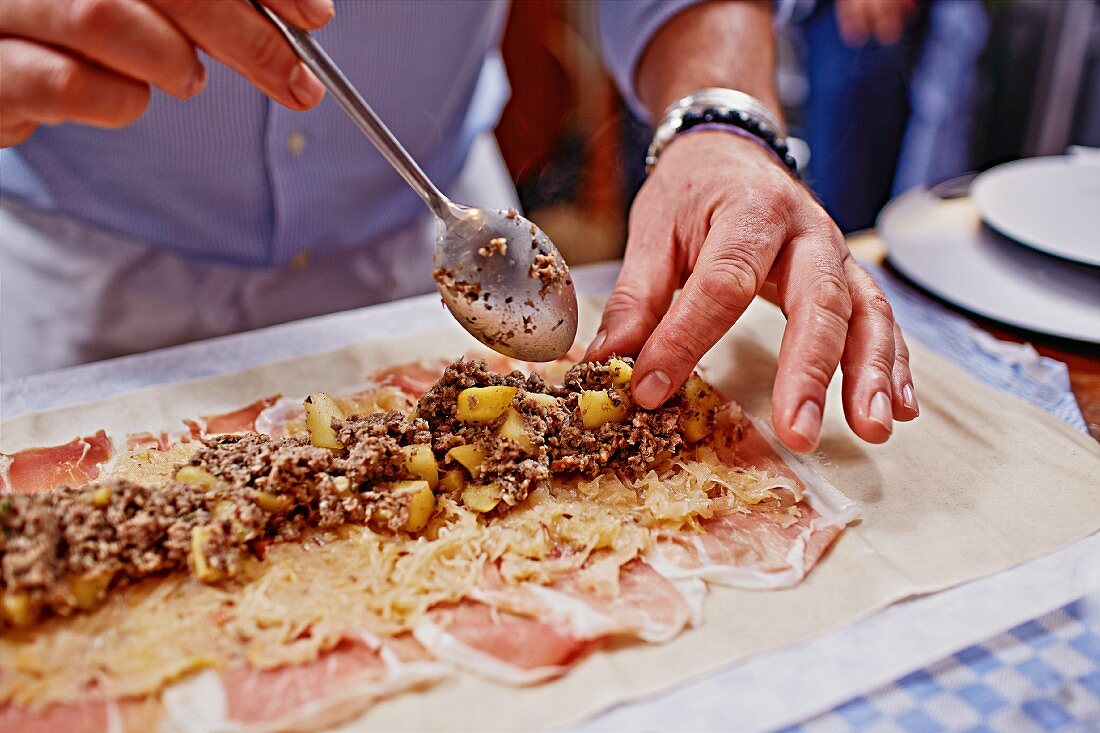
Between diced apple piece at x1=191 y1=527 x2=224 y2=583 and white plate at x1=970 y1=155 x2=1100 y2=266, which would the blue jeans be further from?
diced apple piece at x1=191 y1=527 x2=224 y2=583

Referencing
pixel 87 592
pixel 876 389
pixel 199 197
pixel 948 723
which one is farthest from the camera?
pixel 199 197

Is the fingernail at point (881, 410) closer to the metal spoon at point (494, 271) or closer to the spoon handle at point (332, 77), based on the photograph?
the metal spoon at point (494, 271)

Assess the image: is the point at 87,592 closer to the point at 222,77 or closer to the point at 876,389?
the point at 222,77

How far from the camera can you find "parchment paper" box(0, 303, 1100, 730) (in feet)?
5.00

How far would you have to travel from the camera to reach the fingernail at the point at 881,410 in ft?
6.15

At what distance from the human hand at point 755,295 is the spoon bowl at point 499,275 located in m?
0.27

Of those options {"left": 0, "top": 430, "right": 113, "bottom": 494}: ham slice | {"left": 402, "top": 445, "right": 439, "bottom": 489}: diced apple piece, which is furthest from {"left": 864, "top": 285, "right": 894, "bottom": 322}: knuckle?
{"left": 0, "top": 430, "right": 113, "bottom": 494}: ham slice

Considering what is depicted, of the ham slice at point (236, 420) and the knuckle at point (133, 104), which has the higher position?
the knuckle at point (133, 104)

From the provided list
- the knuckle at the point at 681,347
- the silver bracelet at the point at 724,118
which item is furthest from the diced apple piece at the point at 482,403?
the silver bracelet at the point at 724,118

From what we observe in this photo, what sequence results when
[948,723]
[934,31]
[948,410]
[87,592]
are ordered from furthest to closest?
[934,31] < [948,410] < [87,592] < [948,723]

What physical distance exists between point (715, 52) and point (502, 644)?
7.59ft

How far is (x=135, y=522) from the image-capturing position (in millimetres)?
1679

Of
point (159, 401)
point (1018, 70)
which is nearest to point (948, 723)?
point (159, 401)

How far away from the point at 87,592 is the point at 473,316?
3.42 feet
